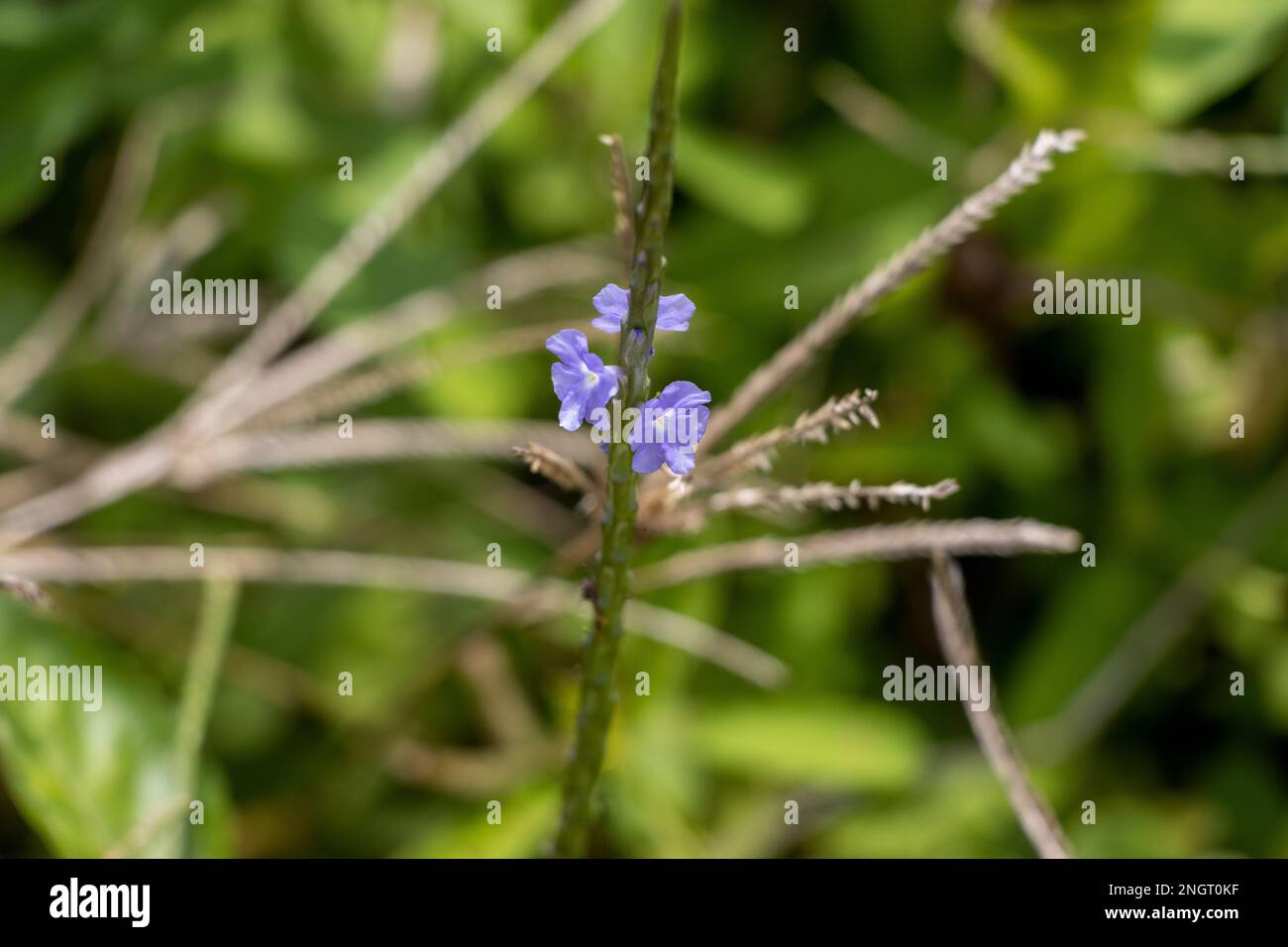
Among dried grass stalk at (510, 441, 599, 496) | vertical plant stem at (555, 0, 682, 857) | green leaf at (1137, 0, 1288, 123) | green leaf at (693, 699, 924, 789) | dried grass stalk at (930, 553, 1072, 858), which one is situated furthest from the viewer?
green leaf at (693, 699, 924, 789)

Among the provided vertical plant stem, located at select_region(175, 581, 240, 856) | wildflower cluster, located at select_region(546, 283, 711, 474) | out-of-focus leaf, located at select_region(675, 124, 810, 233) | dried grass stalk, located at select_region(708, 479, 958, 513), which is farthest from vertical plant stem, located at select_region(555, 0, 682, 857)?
out-of-focus leaf, located at select_region(675, 124, 810, 233)

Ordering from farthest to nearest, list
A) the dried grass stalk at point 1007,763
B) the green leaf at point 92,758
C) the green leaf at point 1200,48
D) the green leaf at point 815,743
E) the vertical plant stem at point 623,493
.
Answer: the green leaf at point 815,743, the green leaf at point 1200,48, the green leaf at point 92,758, the dried grass stalk at point 1007,763, the vertical plant stem at point 623,493

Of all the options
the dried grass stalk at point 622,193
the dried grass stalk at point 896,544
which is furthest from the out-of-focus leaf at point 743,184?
the dried grass stalk at point 622,193

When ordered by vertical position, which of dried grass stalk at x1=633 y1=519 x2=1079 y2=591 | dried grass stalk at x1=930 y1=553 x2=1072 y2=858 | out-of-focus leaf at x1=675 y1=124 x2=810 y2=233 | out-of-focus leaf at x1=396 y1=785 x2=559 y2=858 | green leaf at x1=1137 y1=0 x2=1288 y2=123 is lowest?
out-of-focus leaf at x1=396 y1=785 x2=559 y2=858

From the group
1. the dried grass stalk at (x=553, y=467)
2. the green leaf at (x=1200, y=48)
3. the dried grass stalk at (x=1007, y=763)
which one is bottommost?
the dried grass stalk at (x=1007, y=763)

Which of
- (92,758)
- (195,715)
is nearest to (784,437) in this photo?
(195,715)

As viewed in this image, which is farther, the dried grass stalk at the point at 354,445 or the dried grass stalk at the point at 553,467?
the dried grass stalk at the point at 354,445

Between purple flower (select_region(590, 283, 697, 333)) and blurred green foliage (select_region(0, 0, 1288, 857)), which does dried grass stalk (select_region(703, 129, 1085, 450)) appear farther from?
blurred green foliage (select_region(0, 0, 1288, 857))

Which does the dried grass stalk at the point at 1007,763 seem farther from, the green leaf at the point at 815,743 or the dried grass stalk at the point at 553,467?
the green leaf at the point at 815,743
